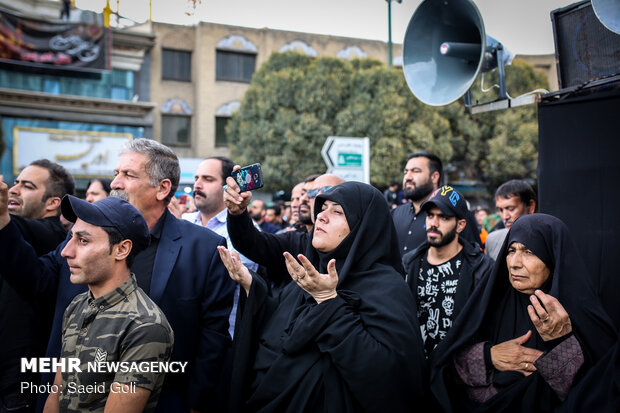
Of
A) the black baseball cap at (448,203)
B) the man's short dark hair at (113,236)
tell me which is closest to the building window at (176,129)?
the black baseball cap at (448,203)

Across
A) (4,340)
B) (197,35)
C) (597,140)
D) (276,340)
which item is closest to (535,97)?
(597,140)

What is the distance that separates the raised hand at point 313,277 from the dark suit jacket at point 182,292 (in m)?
0.67

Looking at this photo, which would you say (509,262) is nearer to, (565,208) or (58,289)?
(565,208)

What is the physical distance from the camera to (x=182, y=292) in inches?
102

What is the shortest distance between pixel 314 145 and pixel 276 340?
1707cm

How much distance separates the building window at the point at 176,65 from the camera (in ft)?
73.0

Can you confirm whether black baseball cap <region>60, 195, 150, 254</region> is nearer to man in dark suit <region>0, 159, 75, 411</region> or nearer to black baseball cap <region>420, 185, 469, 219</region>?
man in dark suit <region>0, 159, 75, 411</region>

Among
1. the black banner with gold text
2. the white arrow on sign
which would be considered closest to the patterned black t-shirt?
the white arrow on sign

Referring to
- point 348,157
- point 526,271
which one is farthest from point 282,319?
point 348,157

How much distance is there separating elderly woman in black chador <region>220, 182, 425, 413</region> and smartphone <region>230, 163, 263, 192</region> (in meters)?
0.37

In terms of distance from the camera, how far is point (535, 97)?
342 cm

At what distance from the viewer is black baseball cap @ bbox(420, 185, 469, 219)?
3.52 metres

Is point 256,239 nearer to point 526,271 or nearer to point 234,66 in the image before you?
point 526,271

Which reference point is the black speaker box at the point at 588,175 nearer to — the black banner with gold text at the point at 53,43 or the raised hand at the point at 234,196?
the raised hand at the point at 234,196
